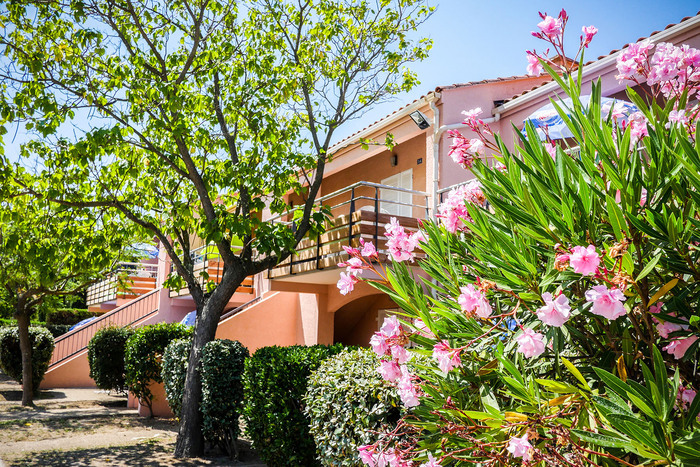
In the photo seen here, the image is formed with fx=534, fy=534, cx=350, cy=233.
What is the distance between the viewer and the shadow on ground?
848 cm

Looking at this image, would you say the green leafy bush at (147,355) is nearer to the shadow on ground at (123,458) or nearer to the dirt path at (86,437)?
the dirt path at (86,437)

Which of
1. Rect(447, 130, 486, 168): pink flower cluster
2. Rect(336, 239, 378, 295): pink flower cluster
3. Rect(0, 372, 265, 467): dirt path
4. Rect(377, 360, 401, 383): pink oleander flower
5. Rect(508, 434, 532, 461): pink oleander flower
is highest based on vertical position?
Rect(447, 130, 486, 168): pink flower cluster

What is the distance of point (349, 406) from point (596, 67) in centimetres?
768

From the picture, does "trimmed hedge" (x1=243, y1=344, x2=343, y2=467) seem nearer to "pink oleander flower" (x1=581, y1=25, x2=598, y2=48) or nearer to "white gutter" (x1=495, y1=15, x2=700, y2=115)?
"pink oleander flower" (x1=581, y1=25, x2=598, y2=48)

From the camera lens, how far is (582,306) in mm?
2350

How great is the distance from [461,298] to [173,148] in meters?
7.99

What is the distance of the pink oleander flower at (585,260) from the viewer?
1.99 m

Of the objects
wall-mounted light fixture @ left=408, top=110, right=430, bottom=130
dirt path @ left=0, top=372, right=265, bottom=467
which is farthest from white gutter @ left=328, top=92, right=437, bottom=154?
dirt path @ left=0, top=372, right=265, bottom=467

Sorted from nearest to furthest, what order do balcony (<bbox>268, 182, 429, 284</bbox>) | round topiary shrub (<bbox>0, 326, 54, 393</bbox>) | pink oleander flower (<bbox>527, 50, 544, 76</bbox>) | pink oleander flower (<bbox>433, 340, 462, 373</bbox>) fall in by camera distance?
pink oleander flower (<bbox>433, 340, 462, 373</bbox>)
pink oleander flower (<bbox>527, 50, 544, 76</bbox>)
balcony (<bbox>268, 182, 429, 284</bbox>)
round topiary shrub (<bbox>0, 326, 54, 393</bbox>)

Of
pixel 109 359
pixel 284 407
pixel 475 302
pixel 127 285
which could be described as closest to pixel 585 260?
pixel 475 302

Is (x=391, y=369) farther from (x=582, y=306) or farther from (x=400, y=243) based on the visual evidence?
(x=582, y=306)

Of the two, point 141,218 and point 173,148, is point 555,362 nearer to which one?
point 173,148

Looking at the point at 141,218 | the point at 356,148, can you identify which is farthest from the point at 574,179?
the point at 356,148

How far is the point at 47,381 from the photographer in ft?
64.7
